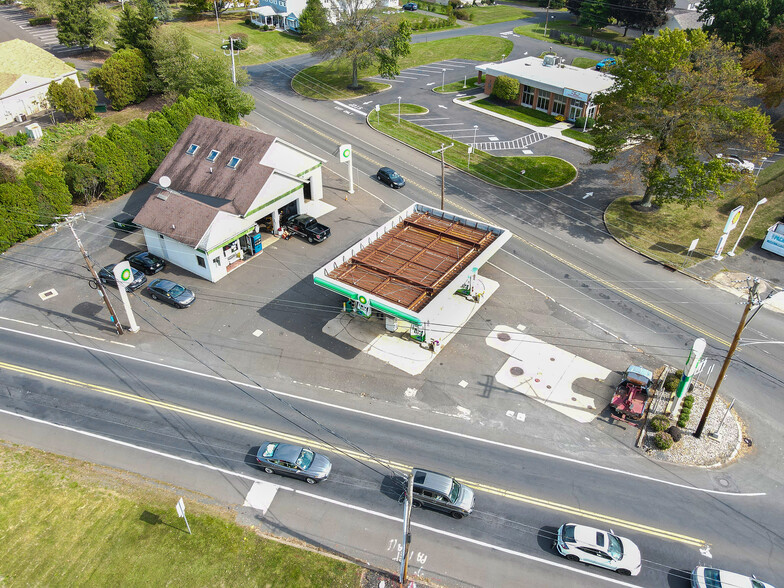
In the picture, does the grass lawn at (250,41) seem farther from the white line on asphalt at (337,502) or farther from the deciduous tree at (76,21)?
the white line on asphalt at (337,502)

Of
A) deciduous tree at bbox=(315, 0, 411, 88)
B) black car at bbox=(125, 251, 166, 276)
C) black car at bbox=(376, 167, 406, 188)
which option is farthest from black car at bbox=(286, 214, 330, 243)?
deciduous tree at bbox=(315, 0, 411, 88)

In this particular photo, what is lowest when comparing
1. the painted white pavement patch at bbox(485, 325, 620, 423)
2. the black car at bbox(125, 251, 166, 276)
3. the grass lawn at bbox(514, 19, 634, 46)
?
the painted white pavement patch at bbox(485, 325, 620, 423)

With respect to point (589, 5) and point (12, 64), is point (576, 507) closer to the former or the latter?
point (12, 64)

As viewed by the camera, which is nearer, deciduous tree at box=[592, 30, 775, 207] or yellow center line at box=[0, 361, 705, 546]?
yellow center line at box=[0, 361, 705, 546]

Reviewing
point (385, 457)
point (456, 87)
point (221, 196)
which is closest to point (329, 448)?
point (385, 457)

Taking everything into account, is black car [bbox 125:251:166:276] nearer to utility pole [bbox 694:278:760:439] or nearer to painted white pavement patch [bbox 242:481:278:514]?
painted white pavement patch [bbox 242:481:278:514]
